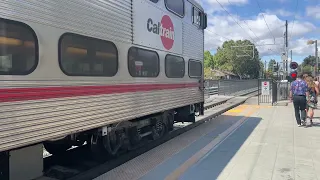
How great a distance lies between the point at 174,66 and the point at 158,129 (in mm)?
1561

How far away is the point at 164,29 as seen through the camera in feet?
24.4

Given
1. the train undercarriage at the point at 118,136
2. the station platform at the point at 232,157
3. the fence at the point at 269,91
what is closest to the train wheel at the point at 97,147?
the train undercarriage at the point at 118,136

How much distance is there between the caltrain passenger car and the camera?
11.7ft

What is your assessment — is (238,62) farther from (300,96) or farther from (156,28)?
(156,28)

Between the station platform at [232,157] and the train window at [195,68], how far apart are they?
64.3 inches

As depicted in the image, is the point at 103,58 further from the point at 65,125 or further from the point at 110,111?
the point at 65,125

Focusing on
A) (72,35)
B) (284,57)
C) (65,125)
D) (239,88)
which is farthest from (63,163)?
(239,88)

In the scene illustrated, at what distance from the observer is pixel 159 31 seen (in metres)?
7.15

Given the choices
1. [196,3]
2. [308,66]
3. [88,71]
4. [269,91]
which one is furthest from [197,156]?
[308,66]

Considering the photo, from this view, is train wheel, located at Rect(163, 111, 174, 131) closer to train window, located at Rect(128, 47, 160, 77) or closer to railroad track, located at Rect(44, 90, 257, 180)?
railroad track, located at Rect(44, 90, 257, 180)

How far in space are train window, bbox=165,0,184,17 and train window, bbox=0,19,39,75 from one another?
4.39 meters

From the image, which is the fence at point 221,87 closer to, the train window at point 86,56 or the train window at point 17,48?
the train window at point 86,56

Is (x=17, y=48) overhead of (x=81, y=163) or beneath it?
overhead

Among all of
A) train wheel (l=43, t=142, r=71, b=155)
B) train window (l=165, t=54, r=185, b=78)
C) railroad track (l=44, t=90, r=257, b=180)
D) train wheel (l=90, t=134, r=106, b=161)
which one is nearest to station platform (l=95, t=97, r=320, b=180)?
railroad track (l=44, t=90, r=257, b=180)
